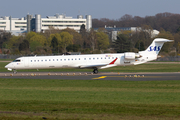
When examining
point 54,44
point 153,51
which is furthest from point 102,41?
point 153,51

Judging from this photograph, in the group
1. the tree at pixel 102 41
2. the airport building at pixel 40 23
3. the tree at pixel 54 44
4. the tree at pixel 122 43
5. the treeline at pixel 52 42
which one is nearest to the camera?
the tree at pixel 122 43

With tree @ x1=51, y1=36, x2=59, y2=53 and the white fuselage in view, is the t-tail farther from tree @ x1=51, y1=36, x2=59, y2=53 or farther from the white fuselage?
tree @ x1=51, y1=36, x2=59, y2=53

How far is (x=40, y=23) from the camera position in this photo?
171500 mm

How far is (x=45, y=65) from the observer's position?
1485 inches

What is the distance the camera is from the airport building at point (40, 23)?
174 metres

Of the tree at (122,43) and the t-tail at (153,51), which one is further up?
the tree at (122,43)

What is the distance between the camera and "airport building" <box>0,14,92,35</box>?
572 ft

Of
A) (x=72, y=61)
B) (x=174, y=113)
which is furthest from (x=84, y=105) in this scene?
(x=72, y=61)

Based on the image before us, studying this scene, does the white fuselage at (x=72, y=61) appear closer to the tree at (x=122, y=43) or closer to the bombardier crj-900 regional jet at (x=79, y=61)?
the bombardier crj-900 regional jet at (x=79, y=61)

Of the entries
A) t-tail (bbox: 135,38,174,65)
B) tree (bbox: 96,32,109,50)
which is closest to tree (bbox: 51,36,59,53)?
tree (bbox: 96,32,109,50)

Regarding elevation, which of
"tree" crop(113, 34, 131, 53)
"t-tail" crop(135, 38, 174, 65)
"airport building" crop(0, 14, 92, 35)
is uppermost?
"airport building" crop(0, 14, 92, 35)

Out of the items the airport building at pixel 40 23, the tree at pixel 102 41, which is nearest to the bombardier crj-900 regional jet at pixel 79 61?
the tree at pixel 102 41

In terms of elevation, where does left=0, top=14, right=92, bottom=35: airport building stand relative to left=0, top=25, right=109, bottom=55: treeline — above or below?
above

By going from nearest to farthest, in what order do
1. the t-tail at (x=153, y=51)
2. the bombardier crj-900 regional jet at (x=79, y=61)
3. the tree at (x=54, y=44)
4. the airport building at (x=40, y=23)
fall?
the bombardier crj-900 regional jet at (x=79, y=61)
the t-tail at (x=153, y=51)
the tree at (x=54, y=44)
the airport building at (x=40, y=23)
